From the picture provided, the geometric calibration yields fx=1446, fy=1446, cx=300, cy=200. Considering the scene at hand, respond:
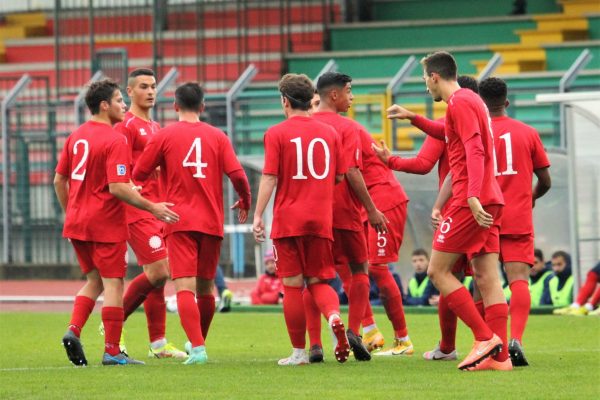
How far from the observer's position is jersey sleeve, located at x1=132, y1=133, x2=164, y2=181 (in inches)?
410

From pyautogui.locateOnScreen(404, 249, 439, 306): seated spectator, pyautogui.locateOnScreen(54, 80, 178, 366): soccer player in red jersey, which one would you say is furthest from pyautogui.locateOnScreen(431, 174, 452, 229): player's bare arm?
pyautogui.locateOnScreen(404, 249, 439, 306): seated spectator

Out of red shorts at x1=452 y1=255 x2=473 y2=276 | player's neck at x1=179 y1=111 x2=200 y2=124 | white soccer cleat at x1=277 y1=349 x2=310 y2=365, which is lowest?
white soccer cleat at x1=277 y1=349 x2=310 y2=365

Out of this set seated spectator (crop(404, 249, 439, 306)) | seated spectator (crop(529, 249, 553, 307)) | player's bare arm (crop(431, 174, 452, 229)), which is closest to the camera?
player's bare arm (crop(431, 174, 452, 229))

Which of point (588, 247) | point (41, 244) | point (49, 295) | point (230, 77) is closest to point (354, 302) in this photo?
point (588, 247)

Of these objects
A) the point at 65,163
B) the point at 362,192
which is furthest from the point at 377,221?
the point at 65,163

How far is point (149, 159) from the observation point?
10445 mm

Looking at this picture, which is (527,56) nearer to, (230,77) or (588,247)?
(230,77)

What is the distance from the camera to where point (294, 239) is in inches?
403

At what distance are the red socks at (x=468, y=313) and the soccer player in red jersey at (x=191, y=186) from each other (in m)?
1.98

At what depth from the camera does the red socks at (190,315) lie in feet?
33.7

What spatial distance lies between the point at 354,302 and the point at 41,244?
14861mm

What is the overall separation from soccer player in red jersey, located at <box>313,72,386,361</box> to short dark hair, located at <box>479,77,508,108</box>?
3.67ft

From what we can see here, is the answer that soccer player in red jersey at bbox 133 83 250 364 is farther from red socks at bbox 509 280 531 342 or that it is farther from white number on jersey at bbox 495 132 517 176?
red socks at bbox 509 280 531 342

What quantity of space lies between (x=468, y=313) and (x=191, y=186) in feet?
7.66
